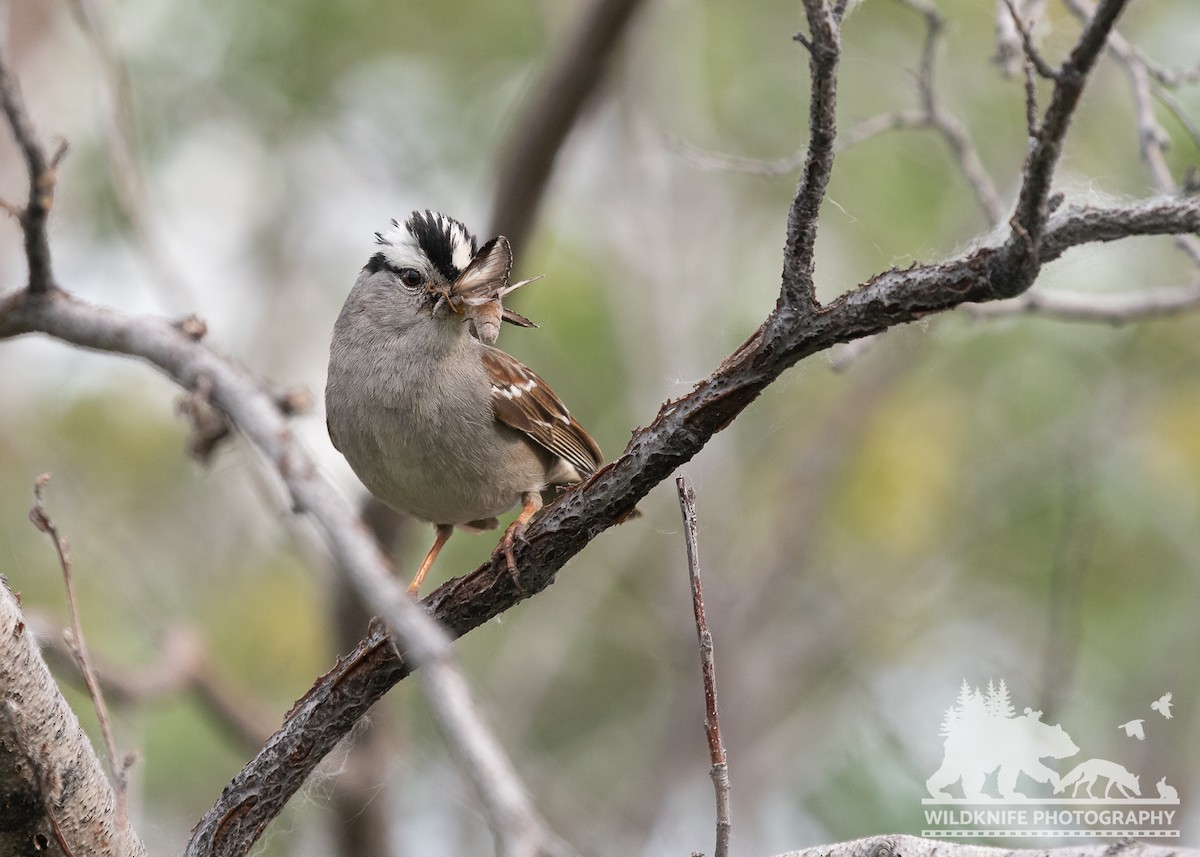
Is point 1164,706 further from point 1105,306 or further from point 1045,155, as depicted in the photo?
point 1045,155

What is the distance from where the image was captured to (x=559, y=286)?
33.0 ft

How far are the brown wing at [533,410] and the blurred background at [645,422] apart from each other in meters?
2.28

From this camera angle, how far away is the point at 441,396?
428 cm

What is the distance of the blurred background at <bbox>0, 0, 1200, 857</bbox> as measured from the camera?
7781mm

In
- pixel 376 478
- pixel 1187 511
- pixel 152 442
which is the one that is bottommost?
pixel 376 478

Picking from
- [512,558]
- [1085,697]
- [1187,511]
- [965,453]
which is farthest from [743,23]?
A: [512,558]

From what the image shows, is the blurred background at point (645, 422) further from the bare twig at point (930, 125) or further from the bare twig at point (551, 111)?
the bare twig at point (930, 125)

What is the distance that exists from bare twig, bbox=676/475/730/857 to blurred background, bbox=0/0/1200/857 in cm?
414

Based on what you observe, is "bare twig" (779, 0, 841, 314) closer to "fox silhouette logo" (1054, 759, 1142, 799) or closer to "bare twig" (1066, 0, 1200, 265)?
"fox silhouette logo" (1054, 759, 1142, 799)

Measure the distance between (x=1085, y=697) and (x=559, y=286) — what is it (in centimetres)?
506

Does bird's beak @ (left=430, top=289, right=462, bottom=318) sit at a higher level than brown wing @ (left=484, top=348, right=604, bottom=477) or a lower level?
higher

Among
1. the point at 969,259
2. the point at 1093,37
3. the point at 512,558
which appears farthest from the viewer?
the point at 512,558

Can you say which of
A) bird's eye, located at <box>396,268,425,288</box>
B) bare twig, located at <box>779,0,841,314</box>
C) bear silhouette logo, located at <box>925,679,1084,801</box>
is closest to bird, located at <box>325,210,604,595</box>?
bird's eye, located at <box>396,268,425,288</box>

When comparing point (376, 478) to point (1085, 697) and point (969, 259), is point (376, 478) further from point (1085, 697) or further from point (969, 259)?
point (1085, 697)
